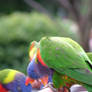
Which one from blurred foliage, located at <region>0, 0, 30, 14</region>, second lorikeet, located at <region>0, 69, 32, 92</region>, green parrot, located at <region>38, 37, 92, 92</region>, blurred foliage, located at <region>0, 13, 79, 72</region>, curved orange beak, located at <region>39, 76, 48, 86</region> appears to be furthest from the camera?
blurred foliage, located at <region>0, 0, 30, 14</region>

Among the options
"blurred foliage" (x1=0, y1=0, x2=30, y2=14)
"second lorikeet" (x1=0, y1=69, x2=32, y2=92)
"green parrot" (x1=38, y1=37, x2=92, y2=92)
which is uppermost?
"blurred foliage" (x1=0, y1=0, x2=30, y2=14)

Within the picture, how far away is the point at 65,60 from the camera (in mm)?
2041

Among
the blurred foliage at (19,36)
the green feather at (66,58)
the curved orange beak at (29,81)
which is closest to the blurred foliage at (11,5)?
the blurred foliage at (19,36)

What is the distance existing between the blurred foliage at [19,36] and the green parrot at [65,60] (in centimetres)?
217

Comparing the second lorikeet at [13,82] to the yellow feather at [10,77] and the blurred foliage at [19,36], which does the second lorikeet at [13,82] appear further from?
the blurred foliage at [19,36]

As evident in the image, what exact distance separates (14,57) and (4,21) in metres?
0.94

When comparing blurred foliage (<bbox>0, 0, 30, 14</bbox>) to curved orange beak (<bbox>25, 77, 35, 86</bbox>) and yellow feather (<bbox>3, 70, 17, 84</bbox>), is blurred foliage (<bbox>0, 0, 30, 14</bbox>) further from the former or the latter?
curved orange beak (<bbox>25, 77, 35, 86</bbox>)

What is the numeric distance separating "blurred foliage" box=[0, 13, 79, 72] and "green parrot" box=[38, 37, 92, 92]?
2.17m

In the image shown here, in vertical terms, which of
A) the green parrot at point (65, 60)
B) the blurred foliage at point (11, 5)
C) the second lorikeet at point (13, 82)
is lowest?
the second lorikeet at point (13, 82)

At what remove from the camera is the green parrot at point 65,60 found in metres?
1.96

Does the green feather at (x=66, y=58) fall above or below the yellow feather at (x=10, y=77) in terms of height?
above

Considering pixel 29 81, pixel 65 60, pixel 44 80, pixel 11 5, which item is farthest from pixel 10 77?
pixel 11 5

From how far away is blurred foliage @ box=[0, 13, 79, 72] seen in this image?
4.23 metres

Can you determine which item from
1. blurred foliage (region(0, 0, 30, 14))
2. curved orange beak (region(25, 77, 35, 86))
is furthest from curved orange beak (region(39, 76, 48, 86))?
blurred foliage (region(0, 0, 30, 14))
